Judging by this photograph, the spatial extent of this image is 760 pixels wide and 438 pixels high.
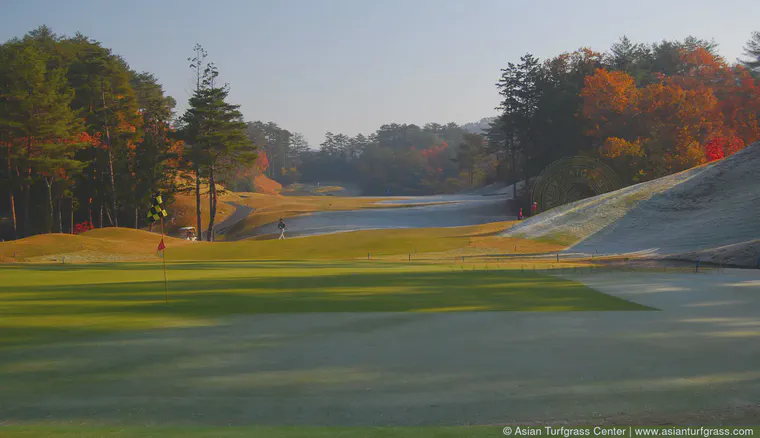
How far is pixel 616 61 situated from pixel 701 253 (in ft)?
206

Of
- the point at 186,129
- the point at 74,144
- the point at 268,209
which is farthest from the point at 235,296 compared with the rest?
the point at 268,209

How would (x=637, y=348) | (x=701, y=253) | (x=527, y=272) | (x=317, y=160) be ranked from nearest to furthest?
(x=637, y=348)
(x=527, y=272)
(x=701, y=253)
(x=317, y=160)

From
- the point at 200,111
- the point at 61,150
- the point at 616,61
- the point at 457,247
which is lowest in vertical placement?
the point at 457,247

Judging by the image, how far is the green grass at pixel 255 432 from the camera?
18.7ft

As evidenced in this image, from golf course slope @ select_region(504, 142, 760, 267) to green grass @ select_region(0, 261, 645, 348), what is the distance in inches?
566

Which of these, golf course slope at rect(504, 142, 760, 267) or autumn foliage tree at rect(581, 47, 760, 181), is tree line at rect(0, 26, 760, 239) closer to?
autumn foliage tree at rect(581, 47, 760, 181)

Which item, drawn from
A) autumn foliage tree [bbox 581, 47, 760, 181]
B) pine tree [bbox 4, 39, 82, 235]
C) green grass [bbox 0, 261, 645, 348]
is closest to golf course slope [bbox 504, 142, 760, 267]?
green grass [bbox 0, 261, 645, 348]

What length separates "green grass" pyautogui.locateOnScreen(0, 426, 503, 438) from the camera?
570 centimetres

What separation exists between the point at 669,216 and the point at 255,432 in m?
34.2

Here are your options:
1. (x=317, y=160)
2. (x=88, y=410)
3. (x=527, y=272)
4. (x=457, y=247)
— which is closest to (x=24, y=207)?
(x=457, y=247)

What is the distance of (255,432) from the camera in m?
5.82

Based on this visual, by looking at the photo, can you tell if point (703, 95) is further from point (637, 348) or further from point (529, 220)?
point (637, 348)

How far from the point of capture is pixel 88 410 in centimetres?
659

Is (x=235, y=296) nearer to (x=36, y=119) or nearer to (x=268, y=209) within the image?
(x=36, y=119)
